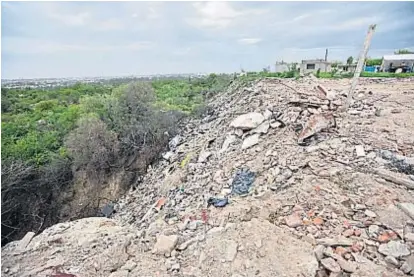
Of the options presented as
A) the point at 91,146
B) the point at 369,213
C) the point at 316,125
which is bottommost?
the point at 91,146

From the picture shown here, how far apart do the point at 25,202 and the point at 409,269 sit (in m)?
5.67

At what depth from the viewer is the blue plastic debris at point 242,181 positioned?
14.4 feet

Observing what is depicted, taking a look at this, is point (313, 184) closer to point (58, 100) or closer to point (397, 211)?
point (397, 211)

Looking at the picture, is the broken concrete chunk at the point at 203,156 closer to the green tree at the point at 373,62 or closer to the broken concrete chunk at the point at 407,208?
the broken concrete chunk at the point at 407,208

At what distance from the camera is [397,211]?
10.6 ft

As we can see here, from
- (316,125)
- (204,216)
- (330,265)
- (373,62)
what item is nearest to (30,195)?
(204,216)

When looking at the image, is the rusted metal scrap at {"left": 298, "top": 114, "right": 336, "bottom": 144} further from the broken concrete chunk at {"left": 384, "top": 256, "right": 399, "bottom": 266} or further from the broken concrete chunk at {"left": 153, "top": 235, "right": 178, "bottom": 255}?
the broken concrete chunk at {"left": 153, "top": 235, "right": 178, "bottom": 255}

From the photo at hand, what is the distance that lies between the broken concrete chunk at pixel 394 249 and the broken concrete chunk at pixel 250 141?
2792 millimetres

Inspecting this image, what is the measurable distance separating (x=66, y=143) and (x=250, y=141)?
472 centimetres

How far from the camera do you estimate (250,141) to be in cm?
554

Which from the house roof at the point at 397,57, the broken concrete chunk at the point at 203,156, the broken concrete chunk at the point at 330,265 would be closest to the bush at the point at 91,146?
the broken concrete chunk at the point at 203,156

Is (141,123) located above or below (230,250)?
below

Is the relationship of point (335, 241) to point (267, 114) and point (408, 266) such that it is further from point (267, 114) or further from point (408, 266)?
point (267, 114)

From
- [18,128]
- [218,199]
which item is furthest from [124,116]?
[218,199]
